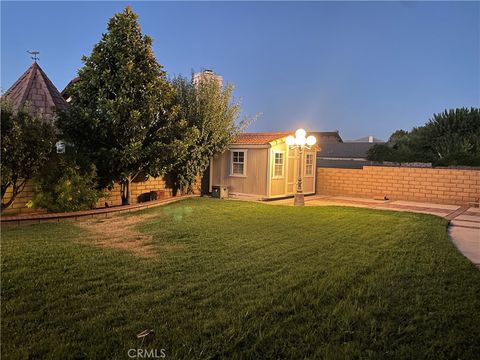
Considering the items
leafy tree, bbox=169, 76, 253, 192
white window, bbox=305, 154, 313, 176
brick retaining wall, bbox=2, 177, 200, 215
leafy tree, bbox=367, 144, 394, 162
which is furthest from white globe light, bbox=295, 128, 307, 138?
leafy tree, bbox=367, 144, 394, 162

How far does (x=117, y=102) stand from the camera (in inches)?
368

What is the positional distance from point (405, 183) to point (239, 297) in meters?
13.6

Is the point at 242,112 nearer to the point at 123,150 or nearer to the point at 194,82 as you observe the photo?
the point at 194,82

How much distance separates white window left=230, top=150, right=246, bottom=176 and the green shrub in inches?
283

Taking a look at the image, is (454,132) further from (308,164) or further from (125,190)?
(125,190)

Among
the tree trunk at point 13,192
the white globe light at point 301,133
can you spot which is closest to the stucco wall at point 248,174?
the white globe light at point 301,133

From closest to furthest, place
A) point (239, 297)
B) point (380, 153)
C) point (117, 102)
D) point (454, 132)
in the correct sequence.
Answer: point (239, 297)
point (117, 102)
point (454, 132)
point (380, 153)

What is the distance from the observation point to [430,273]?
4625 mm

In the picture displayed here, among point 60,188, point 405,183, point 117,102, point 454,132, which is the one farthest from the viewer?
point 454,132

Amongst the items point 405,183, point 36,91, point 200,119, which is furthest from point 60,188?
point 405,183

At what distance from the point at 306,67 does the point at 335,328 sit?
3137cm

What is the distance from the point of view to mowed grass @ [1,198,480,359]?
2676 millimetres

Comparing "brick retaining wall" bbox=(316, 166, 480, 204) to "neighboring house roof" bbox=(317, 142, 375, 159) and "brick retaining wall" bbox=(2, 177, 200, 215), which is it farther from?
"neighboring house roof" bbox=(317, 142, 375, 159)

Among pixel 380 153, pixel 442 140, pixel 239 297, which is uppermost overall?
pixel 442 140
